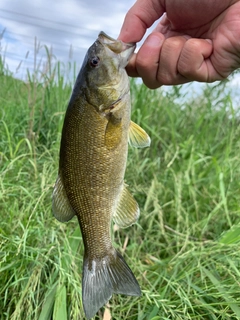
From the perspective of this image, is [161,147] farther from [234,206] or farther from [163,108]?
[234,206]

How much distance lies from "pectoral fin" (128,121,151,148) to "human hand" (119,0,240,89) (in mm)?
282

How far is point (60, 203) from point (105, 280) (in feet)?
1.06

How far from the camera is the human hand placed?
56.4 inches

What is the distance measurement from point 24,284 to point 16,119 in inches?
65.6

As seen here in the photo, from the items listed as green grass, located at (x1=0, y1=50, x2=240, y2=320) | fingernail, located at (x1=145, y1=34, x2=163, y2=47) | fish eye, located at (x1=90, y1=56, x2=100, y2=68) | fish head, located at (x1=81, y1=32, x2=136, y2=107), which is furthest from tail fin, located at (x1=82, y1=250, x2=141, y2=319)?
fingernail, located at (x1=145, y1=34, x2=163, y2=47)

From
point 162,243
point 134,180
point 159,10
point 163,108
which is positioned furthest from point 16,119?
point 159,10

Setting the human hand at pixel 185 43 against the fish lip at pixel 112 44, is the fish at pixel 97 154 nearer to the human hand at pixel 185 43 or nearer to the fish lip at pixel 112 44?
the fish lip at pixel 112 44

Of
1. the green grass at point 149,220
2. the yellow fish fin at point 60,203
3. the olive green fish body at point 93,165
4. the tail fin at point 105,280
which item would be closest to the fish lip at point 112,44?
the olive green fish body at point 93,165

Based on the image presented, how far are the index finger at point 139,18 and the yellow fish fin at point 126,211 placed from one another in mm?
620

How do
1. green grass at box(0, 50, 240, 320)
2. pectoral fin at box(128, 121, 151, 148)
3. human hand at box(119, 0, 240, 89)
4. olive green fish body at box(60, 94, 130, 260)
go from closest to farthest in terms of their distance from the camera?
olive green fish body at box(60, 94, 130, 260)
pectoral fin at box(128, 121, 151, 148)
human hand at box(119, 0, 240, 89)
green grass at box(0, 50, 240, 320)

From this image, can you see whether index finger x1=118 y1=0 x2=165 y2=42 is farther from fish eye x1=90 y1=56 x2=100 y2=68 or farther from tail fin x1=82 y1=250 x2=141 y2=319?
tail fin x1=82 y1=250 x2=141 y2=319

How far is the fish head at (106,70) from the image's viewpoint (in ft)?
4.03

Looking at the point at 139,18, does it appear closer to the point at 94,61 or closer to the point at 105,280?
the point at 94,61

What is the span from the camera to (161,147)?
3.23m
